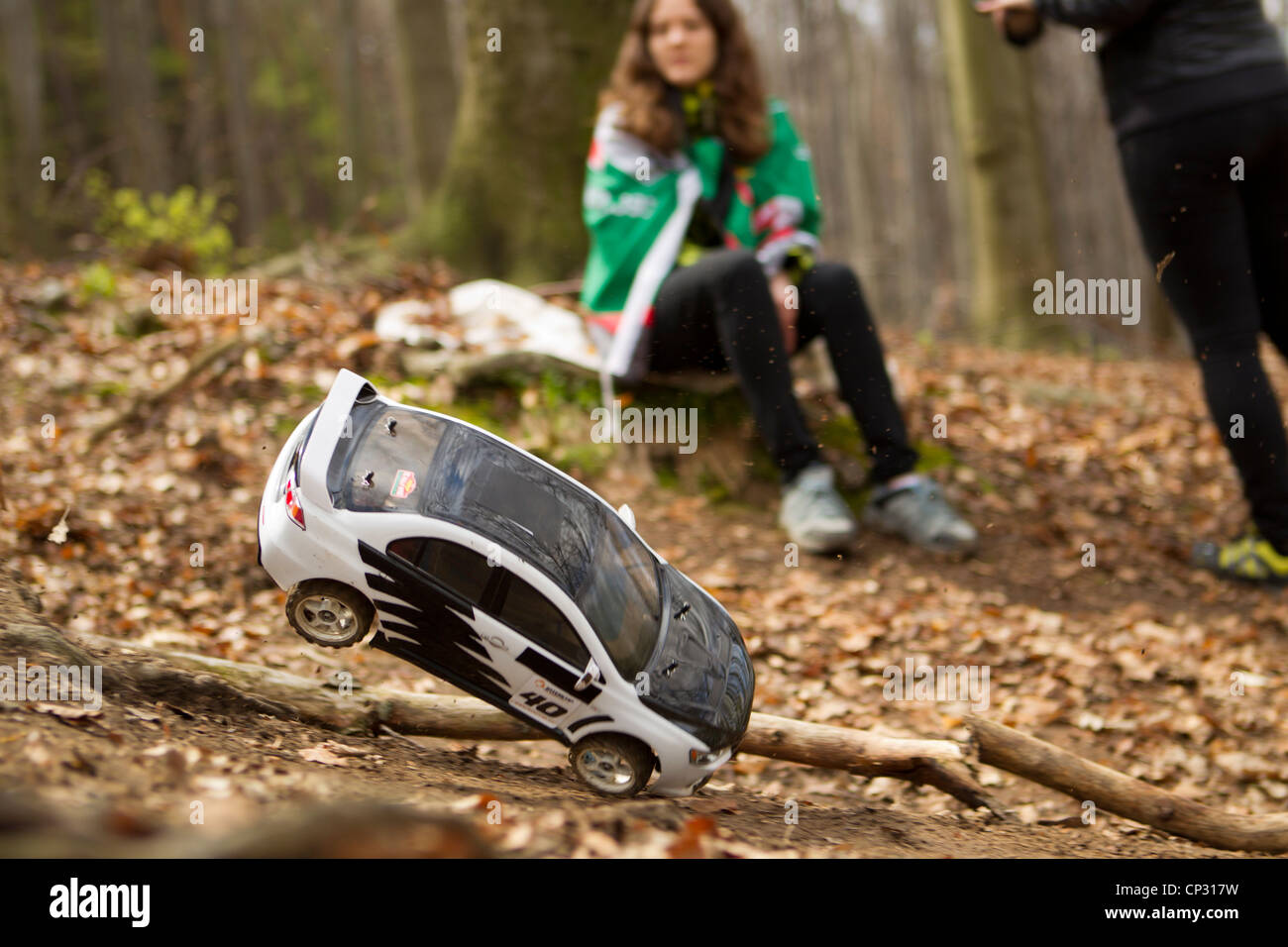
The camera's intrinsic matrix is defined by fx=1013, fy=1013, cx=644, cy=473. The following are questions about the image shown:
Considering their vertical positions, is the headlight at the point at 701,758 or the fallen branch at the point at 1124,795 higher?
the headlight at the point at 701,758

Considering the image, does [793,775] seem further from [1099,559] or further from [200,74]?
[200,74]

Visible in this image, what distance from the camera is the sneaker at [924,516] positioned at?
209 inches

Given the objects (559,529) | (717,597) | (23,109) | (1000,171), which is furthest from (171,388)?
(23,109)

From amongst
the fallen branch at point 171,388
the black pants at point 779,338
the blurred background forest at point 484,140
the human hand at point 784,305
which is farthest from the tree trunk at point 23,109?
the human hand at point 784,305

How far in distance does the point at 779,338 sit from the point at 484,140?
3528 millimetres

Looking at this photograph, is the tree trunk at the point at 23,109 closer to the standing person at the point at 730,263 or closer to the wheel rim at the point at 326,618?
the standing person at the point at 730,263

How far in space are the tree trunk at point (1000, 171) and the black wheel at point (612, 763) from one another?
378 inches

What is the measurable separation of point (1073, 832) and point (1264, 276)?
2.83m

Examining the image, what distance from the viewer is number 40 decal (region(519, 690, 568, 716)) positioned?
9.85ft

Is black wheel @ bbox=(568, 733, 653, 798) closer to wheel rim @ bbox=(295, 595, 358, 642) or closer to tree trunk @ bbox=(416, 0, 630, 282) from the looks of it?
wheel rim @ bbox=(295, 595, 358, 642)

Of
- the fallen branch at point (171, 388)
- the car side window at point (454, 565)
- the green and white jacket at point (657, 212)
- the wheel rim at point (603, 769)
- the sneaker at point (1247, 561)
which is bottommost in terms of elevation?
the wheel rim at point (603, 769)

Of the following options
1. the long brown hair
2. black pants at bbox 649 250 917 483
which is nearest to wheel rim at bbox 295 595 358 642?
black pants at bbox 649 250 917 483
